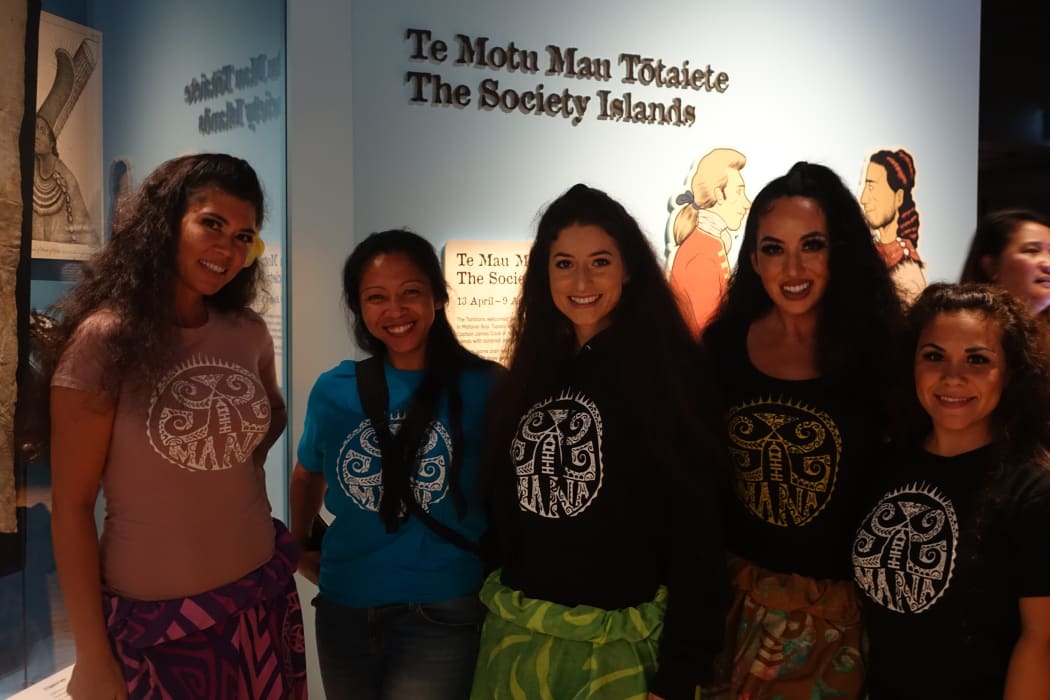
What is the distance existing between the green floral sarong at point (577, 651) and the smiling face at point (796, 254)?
815 millimetres

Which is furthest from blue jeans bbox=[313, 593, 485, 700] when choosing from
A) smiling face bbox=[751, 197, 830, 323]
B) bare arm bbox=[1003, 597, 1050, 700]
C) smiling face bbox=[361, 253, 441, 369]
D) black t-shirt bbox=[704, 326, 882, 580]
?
bare arm bbox=[1003, 597, 1050, 700]

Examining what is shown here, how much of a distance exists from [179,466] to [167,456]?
37mm

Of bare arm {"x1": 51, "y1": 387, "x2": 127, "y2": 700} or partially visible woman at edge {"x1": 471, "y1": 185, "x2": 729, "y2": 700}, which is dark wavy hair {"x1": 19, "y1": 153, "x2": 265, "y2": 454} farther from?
partially visible woman at edge {"x1": 471, "y1": 185, "x2": 729, "y2": 700}

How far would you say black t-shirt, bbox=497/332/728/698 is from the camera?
194 centimetres

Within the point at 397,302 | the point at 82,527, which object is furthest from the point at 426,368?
the point at 82,527

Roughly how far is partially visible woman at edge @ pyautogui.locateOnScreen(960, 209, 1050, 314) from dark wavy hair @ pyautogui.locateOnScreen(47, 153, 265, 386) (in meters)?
2.41

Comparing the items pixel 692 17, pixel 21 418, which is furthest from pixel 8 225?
pixel 692 17

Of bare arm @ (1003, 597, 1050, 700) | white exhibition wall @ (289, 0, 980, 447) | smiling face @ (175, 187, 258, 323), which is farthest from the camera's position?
white exhibition wall @ (289, 0, 980, 447)

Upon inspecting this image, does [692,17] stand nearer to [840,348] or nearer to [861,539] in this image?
[840,348]

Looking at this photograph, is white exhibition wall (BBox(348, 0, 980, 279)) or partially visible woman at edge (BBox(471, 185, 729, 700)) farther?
white exhibition wall (BBox(348, 0, 980, 279))

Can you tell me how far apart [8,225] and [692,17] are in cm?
293

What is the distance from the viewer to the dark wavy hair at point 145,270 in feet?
6.15

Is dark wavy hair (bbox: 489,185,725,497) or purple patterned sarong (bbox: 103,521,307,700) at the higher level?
dark wavy hair (bbox: 489,185,725,497)

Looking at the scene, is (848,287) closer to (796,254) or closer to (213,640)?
(796,254)
